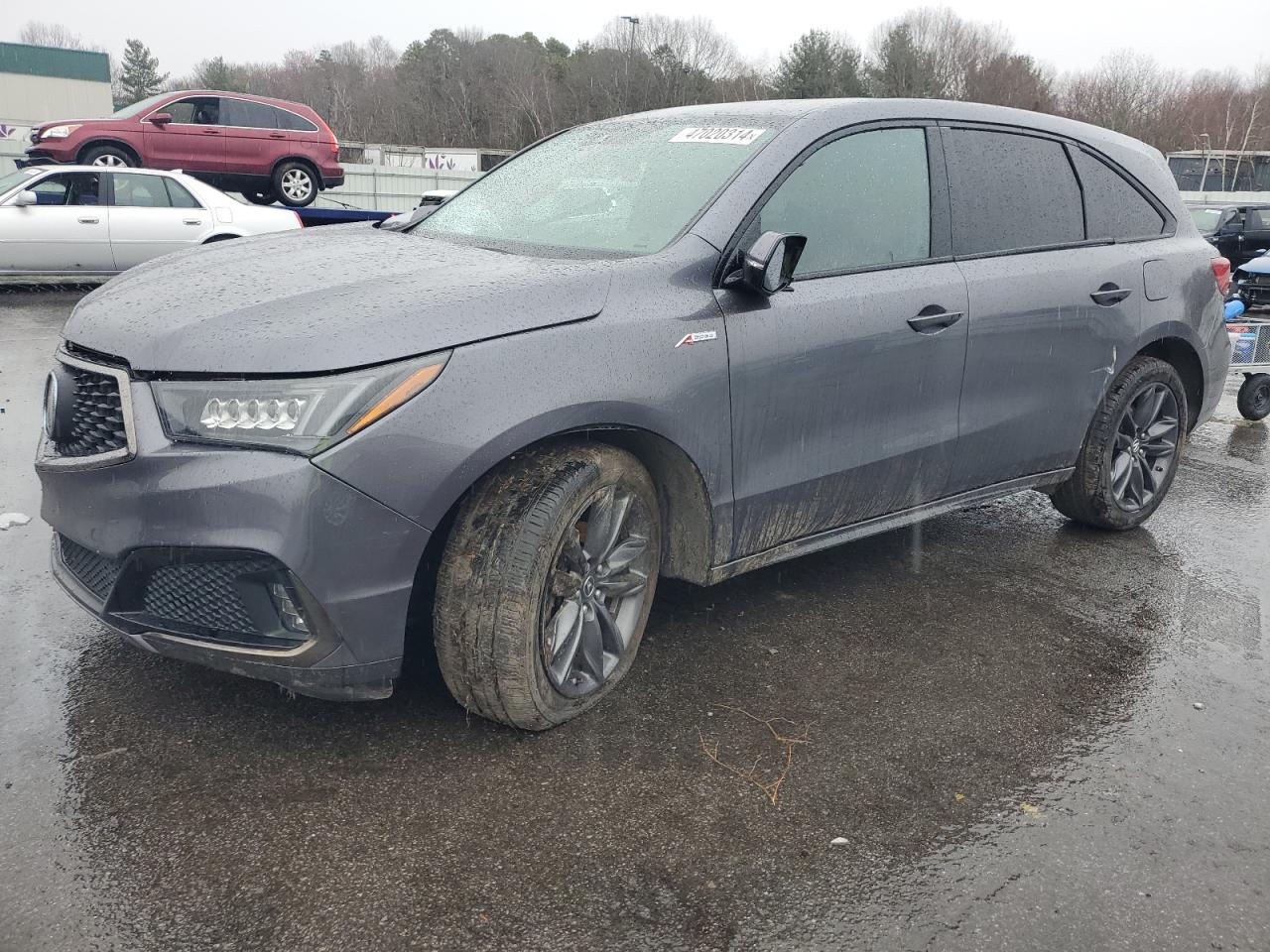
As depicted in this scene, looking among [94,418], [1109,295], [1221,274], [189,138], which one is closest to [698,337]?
[94,418]

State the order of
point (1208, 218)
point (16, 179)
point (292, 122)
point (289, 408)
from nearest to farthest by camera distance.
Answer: point (289, 408), point (16, 179), point (292, 122), point (1208, 218)

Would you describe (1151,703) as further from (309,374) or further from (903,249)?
(309,374)

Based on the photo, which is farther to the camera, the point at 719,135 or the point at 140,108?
the point at 140,108

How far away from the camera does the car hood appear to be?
8.48 ft

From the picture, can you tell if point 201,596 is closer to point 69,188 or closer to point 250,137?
point 69,188

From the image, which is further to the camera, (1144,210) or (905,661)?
(1144,210)

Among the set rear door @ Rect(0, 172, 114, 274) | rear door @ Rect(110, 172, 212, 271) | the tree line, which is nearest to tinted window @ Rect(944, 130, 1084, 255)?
rear door @ Rect(110, 172, 212, 271)

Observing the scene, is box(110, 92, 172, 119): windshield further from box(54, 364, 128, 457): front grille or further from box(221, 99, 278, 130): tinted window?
box(54, 364, 128, 457): front grille

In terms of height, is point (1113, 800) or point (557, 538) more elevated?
point (557, 538)

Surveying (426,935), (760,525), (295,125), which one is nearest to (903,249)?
(760,525)

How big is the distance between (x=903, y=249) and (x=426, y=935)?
8.61 feet

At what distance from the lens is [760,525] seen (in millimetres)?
3465

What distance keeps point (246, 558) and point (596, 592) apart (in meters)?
0.96

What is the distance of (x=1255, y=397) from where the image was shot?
797 centimetres
